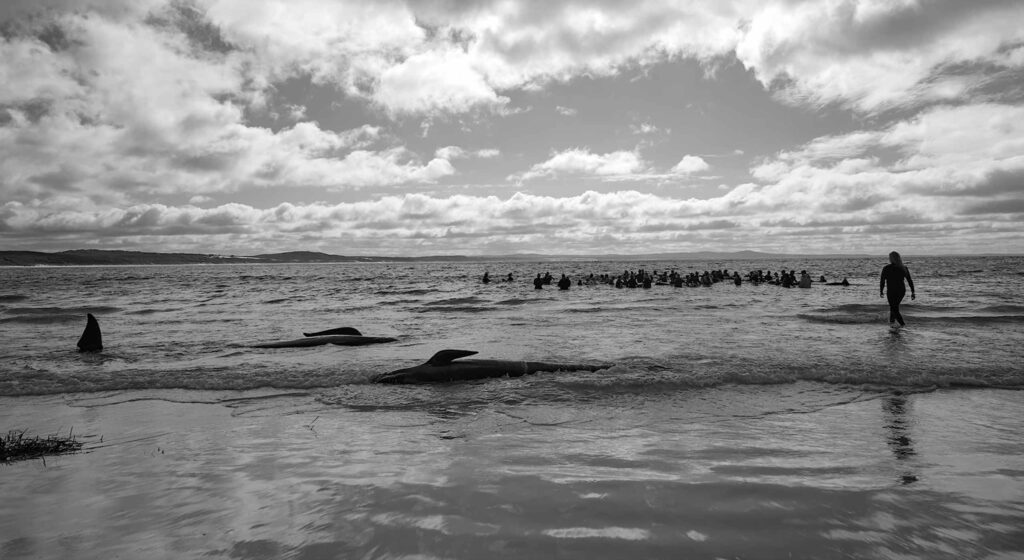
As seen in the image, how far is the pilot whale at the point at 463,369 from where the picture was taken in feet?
28.7

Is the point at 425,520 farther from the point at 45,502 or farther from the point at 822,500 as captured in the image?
the point at 45,502

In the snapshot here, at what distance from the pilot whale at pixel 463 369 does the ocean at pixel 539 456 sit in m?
0.38

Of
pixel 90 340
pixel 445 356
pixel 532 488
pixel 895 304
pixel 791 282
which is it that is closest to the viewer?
pixel 532 488

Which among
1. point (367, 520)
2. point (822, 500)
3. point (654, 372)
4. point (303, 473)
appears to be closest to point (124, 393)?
point (303, 473)

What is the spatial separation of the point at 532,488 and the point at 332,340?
431 inches

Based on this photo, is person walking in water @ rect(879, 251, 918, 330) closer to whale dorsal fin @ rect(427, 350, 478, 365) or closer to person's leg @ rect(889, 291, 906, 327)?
person's leg @ rect(889, 291, 906, 327)

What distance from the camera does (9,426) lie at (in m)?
6.54

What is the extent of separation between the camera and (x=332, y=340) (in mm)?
13797

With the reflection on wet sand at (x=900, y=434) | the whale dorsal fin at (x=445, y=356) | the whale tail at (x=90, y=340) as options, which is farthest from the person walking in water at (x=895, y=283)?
the whale tail at (x=90, y=340)

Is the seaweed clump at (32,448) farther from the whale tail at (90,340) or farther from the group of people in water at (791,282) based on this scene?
the group of people in water at (791,282)

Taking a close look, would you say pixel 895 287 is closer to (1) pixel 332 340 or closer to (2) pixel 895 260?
(2) pixel 895 260

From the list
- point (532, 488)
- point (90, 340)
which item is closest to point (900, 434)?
point (532, 488)

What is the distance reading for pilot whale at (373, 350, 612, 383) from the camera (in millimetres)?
8734

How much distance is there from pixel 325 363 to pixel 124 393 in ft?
11.1
